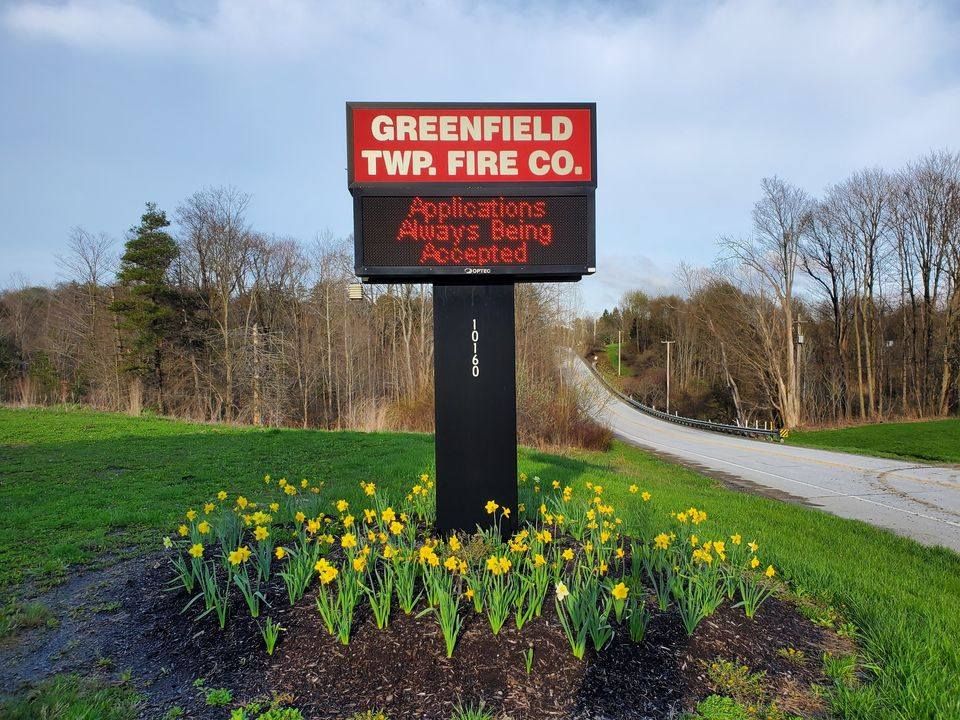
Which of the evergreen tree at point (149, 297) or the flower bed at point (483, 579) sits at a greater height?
the evergreen tree at point (149, 297)

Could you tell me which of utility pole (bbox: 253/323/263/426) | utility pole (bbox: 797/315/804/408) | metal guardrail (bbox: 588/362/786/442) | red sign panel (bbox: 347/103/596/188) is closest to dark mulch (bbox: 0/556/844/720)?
red sign panel (bbox: 347/103/596/188)

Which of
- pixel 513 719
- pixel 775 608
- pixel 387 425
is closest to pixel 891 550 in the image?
pixel 775 608

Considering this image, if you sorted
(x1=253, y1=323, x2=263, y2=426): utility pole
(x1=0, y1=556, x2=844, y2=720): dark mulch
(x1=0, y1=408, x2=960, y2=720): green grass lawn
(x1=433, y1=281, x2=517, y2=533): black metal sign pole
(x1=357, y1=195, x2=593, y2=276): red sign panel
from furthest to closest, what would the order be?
(x1=253, y1=323, x2=263, y2=426): utility pole, (x1=433, y1=281, x2=517, y2=533): black metal sign pole, (x1=357, y1=195, x2=593, y2=276): red sign panel, (x1=0, y1=408, x2=960, y2=720): green grass lawn, (x1=0, y1=556, x2=844, y2=720): dark mulch

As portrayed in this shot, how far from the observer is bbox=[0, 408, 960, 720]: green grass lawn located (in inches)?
136

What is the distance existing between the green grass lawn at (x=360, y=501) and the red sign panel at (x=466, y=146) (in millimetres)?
3878

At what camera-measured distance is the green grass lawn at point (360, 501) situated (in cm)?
345

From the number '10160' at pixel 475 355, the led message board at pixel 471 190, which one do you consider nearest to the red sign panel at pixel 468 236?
the led message board at pixel 471 190

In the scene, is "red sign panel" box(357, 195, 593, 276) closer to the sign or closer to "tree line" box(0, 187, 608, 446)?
the sign

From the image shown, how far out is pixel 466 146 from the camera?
4738 millimetres

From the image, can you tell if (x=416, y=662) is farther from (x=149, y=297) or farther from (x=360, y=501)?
(x=149, y=297)

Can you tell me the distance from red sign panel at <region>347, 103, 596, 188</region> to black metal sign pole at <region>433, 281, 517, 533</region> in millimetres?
953

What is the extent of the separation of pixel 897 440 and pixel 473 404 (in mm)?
26040

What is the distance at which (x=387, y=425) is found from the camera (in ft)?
65.7

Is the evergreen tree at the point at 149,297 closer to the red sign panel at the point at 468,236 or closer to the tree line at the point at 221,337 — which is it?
the tree line at the point at 221,337
